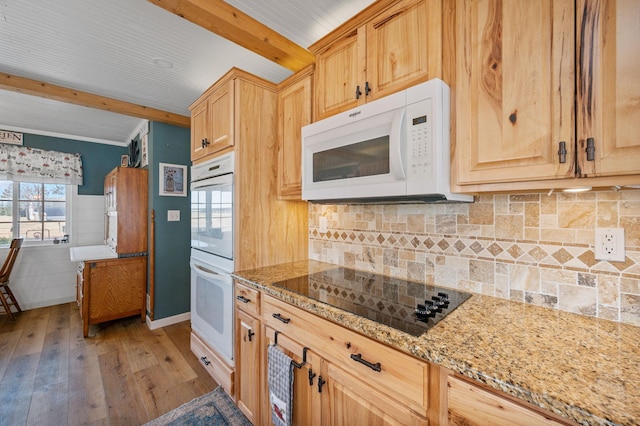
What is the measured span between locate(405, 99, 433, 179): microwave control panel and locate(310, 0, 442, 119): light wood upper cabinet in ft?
0.55

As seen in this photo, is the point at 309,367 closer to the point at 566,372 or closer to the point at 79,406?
the point at 566,372

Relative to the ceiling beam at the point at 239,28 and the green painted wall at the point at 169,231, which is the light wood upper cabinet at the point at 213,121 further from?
the green painted wall at the point at 169,231

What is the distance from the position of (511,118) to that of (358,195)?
664 mm

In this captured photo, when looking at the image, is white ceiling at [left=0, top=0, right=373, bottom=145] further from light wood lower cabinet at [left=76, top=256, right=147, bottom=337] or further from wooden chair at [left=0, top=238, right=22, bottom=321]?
light wood lower cabinet at [left=76, top=256, right=147, bottom=337]

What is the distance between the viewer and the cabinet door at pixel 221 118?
6.11 ft

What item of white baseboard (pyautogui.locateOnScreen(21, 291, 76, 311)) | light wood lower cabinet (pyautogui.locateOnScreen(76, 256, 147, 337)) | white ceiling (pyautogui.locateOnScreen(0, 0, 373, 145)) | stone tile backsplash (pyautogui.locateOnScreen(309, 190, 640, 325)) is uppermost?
white ceiling (pyautogui.locateOnScreen(0, 0, 373, 145))

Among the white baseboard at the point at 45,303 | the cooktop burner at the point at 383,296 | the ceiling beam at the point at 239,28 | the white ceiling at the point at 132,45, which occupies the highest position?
the white ceiling at the point at 132,45

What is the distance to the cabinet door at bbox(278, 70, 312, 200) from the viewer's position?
1.78 m

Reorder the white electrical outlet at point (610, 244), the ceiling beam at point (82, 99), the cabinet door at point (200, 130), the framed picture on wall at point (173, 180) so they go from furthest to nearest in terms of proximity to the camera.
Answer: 1. the framed picture on wall at point (173, 180)
2. the ceiling beam at point (82, 99)
3. the cabinet door at point (200, 130)
4. the white electrical outlet at point (610, 244)

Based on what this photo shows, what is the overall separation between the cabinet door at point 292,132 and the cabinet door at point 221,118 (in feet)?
1.14

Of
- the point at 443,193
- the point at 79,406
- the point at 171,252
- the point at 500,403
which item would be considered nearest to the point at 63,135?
the point at 171,252

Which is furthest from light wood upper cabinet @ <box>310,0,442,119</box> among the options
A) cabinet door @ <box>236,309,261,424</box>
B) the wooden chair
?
the wooden chair

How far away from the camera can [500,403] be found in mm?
689

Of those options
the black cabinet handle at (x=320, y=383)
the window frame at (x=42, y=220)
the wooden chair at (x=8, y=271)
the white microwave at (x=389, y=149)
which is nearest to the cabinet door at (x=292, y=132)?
the white microwave at (x=389, y=149)
